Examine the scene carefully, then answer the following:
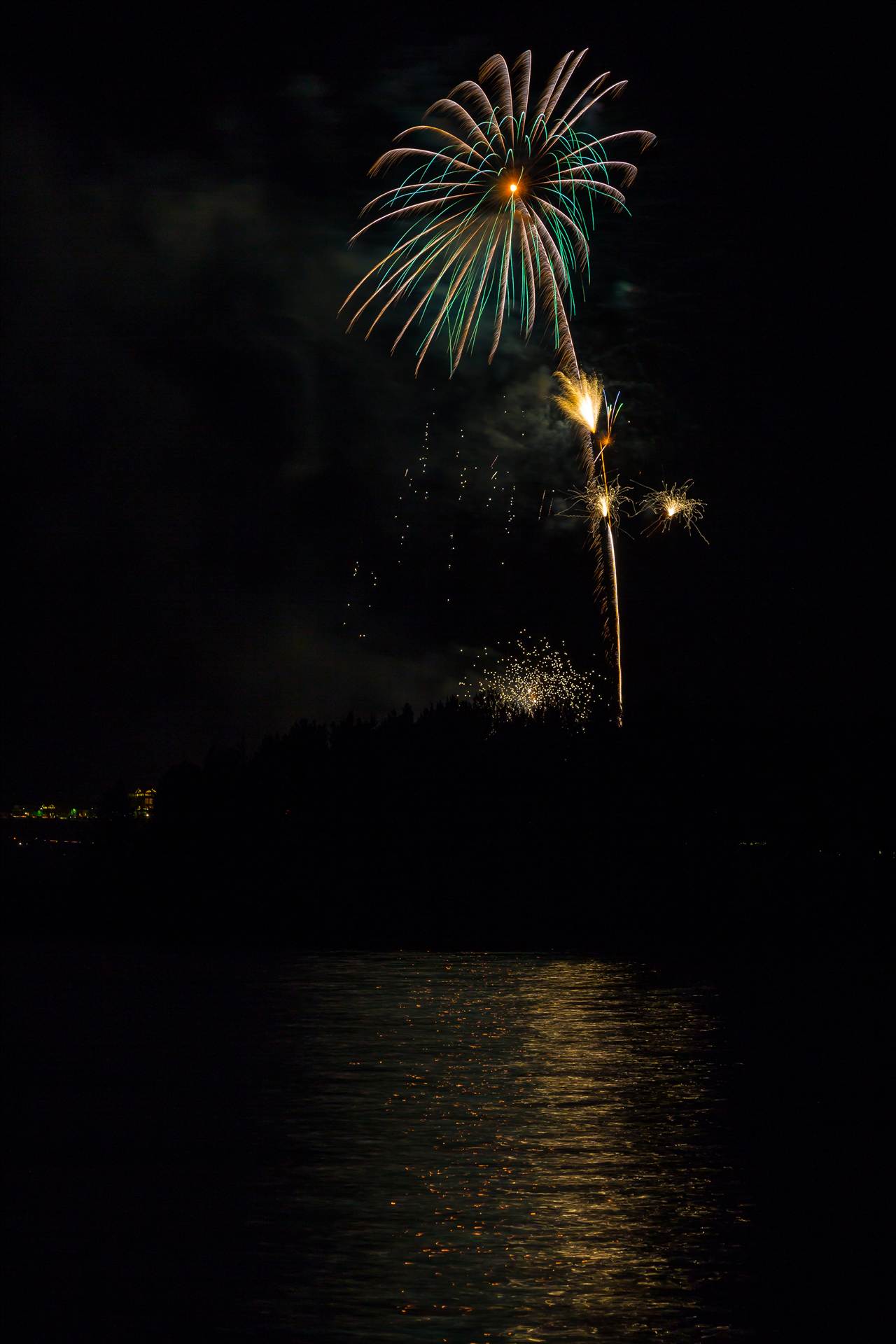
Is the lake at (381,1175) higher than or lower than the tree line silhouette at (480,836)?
lower

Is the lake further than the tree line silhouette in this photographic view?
No

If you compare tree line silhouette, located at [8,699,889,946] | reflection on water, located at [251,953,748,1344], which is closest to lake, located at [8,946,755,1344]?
reflection on water, located at [251,953,748,1344]

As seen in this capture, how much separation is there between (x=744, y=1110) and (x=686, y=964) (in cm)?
1819

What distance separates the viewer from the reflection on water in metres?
7.73

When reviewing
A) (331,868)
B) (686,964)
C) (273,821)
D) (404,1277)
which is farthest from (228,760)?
(404,1277)

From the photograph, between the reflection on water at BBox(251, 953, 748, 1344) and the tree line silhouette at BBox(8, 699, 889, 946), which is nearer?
the reflection on water at BBox(251, 953, 748, 1344)

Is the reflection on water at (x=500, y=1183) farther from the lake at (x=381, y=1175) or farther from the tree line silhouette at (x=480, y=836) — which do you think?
the tree line silhouette at (x=480, y=836)

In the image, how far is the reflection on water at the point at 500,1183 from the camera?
773 cm

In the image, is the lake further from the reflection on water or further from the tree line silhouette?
the tree line silhouette

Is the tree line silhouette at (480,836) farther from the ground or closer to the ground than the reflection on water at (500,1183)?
farther from the ground

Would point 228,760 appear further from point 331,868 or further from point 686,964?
point 686,964

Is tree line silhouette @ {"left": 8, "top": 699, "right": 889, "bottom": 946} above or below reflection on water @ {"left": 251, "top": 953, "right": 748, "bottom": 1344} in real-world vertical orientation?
above

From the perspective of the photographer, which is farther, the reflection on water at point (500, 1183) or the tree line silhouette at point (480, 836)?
the tree line silhouette at point (480, 836)

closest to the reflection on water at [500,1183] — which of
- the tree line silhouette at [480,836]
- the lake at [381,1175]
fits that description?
the lake at [381,1175]
